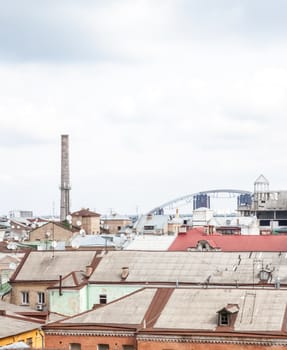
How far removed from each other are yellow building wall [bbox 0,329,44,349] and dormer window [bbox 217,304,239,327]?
11166 millimetres

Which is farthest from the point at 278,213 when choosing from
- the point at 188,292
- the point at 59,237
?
the point at 188,292

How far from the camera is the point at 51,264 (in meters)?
72.2

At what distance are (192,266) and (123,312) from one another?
16918 millimetres

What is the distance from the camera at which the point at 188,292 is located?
172ft

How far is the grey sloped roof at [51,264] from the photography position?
70562 mm

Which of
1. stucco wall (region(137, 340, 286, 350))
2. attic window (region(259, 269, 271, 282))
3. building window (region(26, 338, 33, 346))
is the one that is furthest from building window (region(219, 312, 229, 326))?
attic window (region(259, 269, 271, 282))

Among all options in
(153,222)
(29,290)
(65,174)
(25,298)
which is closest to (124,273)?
(29,290)

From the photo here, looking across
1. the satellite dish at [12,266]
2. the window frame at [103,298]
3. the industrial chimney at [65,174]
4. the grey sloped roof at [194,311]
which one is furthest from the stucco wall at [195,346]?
the industrial chimney at [65,174]

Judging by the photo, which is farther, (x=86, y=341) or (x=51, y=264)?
(x=51, y=264)

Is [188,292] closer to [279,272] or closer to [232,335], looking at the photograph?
[232,335]

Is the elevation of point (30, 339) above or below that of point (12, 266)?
below

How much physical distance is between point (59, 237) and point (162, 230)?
25.5m

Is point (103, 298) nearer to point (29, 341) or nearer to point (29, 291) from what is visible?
point (29, 291)

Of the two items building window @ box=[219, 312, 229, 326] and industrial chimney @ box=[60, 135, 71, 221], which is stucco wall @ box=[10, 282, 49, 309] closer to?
building window @ box=[219, 312, 229, 326]
